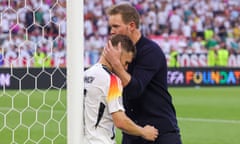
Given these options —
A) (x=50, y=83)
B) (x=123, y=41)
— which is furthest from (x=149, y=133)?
(x=50, y=83)

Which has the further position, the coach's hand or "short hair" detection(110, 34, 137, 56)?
the coach's hand

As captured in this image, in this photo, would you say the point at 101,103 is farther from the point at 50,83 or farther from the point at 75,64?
the point at 50,83

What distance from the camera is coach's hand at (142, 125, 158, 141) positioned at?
13.0 ft

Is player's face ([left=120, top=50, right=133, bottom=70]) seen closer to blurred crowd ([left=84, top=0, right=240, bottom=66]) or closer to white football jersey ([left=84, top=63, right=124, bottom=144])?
white football jersey ([left=84, top=63, right=124, bottom=144])

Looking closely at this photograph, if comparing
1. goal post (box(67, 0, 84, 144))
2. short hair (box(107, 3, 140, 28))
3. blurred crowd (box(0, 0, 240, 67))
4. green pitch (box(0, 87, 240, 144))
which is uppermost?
short hair (box(107, 3, 140, 28))

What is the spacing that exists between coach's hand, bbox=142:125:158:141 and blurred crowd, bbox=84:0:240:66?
17.7 metres

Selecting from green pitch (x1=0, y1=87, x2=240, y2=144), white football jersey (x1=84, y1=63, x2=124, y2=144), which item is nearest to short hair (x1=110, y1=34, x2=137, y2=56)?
white football jersey (x1=84, y1=63, x2=124, y2=144)

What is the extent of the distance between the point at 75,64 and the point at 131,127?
51cm

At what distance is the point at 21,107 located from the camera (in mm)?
11953

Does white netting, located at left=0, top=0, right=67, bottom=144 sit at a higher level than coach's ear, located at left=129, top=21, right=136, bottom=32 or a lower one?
lower

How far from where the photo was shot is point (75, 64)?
12.6 feet

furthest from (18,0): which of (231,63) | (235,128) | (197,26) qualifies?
(197,26)

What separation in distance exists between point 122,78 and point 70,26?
450 mm

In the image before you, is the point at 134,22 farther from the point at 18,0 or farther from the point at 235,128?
the point at 18,0
